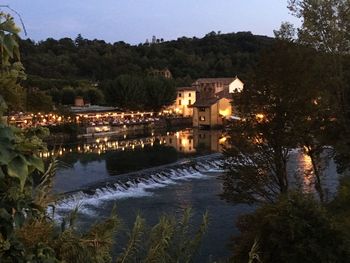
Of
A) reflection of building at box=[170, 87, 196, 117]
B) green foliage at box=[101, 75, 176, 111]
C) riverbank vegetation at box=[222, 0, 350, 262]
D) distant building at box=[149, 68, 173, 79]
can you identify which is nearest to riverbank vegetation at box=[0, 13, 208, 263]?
riverbank vegetation at box=[222, 0, 350, 262]

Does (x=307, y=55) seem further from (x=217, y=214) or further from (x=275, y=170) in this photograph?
(x=217, y=214)

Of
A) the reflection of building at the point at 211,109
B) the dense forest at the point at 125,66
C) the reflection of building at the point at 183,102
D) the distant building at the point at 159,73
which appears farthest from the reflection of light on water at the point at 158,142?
the distant building at the point at 159,73

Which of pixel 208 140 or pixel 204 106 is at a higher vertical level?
pixel 204 106

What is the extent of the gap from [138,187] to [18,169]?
55.8 feet

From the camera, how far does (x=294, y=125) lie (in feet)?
36.7

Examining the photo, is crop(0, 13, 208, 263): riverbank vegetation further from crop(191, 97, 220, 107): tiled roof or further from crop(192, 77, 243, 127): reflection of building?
crop(191, 97, 220, 107): tiled roof

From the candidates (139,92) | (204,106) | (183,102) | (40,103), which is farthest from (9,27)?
(183,102)

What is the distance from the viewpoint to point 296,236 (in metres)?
6.65

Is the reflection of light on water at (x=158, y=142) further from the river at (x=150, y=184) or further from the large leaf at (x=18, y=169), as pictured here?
the large leaf at (x=18, y=169)

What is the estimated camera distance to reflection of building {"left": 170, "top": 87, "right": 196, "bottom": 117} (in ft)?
182

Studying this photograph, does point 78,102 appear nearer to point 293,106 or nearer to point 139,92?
point 139,92

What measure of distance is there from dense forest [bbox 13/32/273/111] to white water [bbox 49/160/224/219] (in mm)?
20940

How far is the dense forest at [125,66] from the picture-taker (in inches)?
1977

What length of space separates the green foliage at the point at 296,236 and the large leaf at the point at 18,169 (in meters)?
5.36
